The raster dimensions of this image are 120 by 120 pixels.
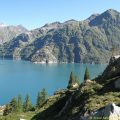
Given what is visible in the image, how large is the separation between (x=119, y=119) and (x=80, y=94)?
2681 centimetres

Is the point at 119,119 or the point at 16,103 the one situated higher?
the point at 119,119

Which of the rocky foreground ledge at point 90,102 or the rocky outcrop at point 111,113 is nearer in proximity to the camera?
the rocky outcrop at point 111,113

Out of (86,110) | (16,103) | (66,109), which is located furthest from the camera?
(16,103)

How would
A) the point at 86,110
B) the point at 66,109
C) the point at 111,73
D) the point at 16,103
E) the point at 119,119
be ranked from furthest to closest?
the point at 16,103 → the point at 111,73 → the point at 66,109 → the point at 86,110 → the point at 119,119

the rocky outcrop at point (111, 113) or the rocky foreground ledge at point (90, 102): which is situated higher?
the rocky outcrop at point (111, 113)

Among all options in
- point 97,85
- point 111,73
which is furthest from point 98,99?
point 111,73

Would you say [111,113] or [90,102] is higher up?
[111,113]

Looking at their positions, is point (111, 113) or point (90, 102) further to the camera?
point (90, 102)

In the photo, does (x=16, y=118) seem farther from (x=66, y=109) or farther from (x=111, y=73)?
(x=111, y=73)

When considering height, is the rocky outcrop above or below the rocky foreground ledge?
above

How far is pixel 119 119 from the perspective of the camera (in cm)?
2722

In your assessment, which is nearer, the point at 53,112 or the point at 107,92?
the point at 107,92

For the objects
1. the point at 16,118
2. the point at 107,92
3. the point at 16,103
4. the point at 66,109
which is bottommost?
the point at 16,103

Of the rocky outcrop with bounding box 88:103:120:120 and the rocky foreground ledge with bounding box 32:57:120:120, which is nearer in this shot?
the rocky outcrop with bounding box 88:103:120:120
